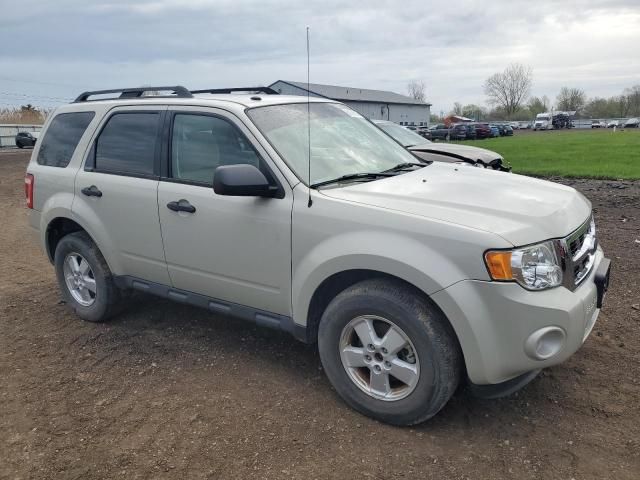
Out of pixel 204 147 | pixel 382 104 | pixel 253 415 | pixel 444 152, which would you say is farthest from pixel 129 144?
pixel 382 104

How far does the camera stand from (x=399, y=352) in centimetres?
313

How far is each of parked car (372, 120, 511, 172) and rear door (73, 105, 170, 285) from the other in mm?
4799

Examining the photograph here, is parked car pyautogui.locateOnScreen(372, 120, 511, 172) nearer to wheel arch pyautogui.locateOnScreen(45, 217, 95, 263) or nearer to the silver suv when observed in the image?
the silver suv

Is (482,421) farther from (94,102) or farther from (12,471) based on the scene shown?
(94,102)

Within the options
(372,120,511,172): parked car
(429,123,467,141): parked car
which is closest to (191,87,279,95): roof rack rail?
(372,120,511,172): parked car

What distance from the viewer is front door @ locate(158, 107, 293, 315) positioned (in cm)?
348

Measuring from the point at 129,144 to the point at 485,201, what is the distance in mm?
2811

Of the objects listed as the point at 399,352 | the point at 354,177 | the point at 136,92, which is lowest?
the point at 399,352

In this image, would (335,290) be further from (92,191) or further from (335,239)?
(92,191)

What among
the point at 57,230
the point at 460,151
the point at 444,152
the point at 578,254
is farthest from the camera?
the point at 460,151

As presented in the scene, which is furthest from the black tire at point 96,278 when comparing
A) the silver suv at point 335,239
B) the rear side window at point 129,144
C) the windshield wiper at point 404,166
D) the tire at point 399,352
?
the windshield wiper at point 404,166

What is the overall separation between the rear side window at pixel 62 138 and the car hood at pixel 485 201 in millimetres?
2611

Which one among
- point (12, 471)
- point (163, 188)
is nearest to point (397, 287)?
point (163, 188)

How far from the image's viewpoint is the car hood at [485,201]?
2855 millimetres
